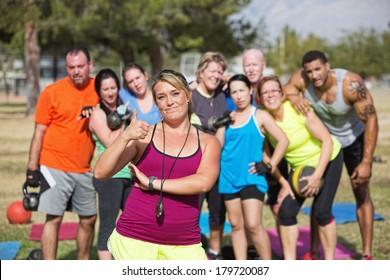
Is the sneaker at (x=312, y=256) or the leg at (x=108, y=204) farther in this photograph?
the sneaker at (x=312, y=256)

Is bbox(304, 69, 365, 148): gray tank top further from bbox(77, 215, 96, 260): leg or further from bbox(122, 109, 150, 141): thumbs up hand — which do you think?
bbox(122, 109, 150, 141): thumbs up hand

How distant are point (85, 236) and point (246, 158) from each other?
68.3 inches

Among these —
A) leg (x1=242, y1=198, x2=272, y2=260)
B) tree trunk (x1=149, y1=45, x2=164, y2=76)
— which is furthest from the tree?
leg (x1=242, y1=198, x2=272, y2=260)

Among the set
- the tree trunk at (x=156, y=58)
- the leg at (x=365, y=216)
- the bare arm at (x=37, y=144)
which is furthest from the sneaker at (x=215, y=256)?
the tree trunk at (x=156, y=58)

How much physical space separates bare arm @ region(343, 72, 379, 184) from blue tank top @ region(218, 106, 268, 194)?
0.99m

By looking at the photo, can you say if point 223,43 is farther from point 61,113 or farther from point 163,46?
point 61,113

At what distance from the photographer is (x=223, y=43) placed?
123ft

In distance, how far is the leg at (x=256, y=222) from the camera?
19.5 feet

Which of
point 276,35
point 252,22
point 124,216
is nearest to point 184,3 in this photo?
point 252,22

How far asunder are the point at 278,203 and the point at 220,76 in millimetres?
1373

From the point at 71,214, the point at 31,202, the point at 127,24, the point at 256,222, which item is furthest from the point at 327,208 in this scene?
the point at 127,24

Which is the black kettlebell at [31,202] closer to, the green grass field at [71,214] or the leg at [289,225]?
the green grass field at [71,214]

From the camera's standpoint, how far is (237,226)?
6.16 meters

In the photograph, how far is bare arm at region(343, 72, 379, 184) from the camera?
616cm
